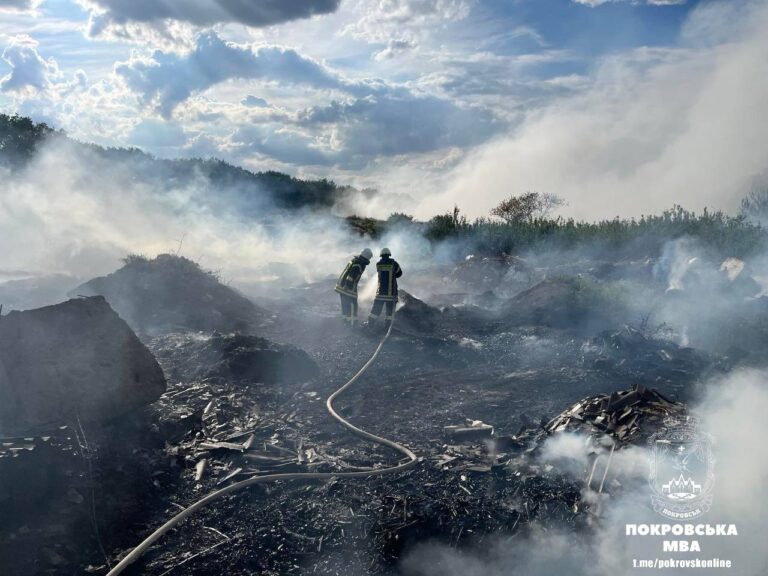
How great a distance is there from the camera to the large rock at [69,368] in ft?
18.7

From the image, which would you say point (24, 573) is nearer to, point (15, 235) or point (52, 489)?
point (52, 489)

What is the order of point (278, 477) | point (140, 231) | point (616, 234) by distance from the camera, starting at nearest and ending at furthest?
point (278, 477) < point (616, 234) < point (140, 231)

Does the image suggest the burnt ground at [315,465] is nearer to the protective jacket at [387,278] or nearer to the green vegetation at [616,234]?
the protective jacket at [387,278]

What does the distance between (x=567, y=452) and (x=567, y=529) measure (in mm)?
1163

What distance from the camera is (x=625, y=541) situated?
14.8 feet

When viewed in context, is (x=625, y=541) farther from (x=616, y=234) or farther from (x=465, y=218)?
(x=465, y=218)

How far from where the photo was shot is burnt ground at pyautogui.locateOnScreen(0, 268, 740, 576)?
15.0 ft

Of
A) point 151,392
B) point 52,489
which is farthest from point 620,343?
point 52,489

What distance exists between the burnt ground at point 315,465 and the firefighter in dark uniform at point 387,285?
65.5 inches

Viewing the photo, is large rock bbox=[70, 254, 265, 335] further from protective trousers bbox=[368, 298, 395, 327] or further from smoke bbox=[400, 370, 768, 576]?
smoke bbox=[400, 370, 768, 576]

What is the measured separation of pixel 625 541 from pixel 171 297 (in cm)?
1180

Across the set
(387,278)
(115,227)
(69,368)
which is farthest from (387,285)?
(115,227)

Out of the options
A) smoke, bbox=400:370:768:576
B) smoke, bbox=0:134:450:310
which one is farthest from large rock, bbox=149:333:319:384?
smoke, bbox=0:134:450:310

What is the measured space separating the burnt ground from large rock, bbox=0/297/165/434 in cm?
31
